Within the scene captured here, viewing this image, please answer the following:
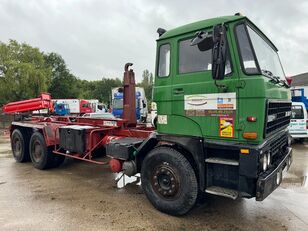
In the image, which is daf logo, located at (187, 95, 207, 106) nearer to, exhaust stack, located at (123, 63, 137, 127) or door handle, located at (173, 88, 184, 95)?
door handle, located at (173, 88, 184, 95)

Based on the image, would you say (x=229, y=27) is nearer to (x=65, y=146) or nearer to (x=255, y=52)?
(x=255, y=52)

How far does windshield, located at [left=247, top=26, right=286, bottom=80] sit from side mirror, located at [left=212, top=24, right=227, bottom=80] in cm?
48

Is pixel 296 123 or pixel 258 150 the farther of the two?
pixel 296 123

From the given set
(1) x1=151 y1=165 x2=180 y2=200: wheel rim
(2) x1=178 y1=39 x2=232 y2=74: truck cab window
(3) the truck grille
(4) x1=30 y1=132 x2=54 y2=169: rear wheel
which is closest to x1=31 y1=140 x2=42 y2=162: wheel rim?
(4) x1=30 y1=132 x2=54 y2=169: rear wheel

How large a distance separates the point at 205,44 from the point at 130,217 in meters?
2.87

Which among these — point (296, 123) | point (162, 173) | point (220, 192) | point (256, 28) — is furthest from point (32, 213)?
point (296, 123)

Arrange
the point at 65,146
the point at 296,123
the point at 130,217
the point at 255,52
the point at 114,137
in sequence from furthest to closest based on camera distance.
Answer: the point at 296,123, the point at 65,146, the point at 114,137, the point at 130,217, the point at 255,52

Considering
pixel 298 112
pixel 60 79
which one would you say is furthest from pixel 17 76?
pixel 298 112

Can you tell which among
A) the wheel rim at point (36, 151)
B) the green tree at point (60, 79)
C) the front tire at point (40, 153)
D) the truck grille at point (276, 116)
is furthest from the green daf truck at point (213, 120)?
the green tree at point (60, 79)

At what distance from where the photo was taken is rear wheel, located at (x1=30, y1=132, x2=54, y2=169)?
735 cm

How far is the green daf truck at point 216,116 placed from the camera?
3.64 meters

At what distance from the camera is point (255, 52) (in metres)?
3.79

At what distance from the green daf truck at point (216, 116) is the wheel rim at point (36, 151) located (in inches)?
153

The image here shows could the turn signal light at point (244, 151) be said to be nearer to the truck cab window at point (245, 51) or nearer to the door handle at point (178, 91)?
Result: the truck cab window at point (245, 51)
